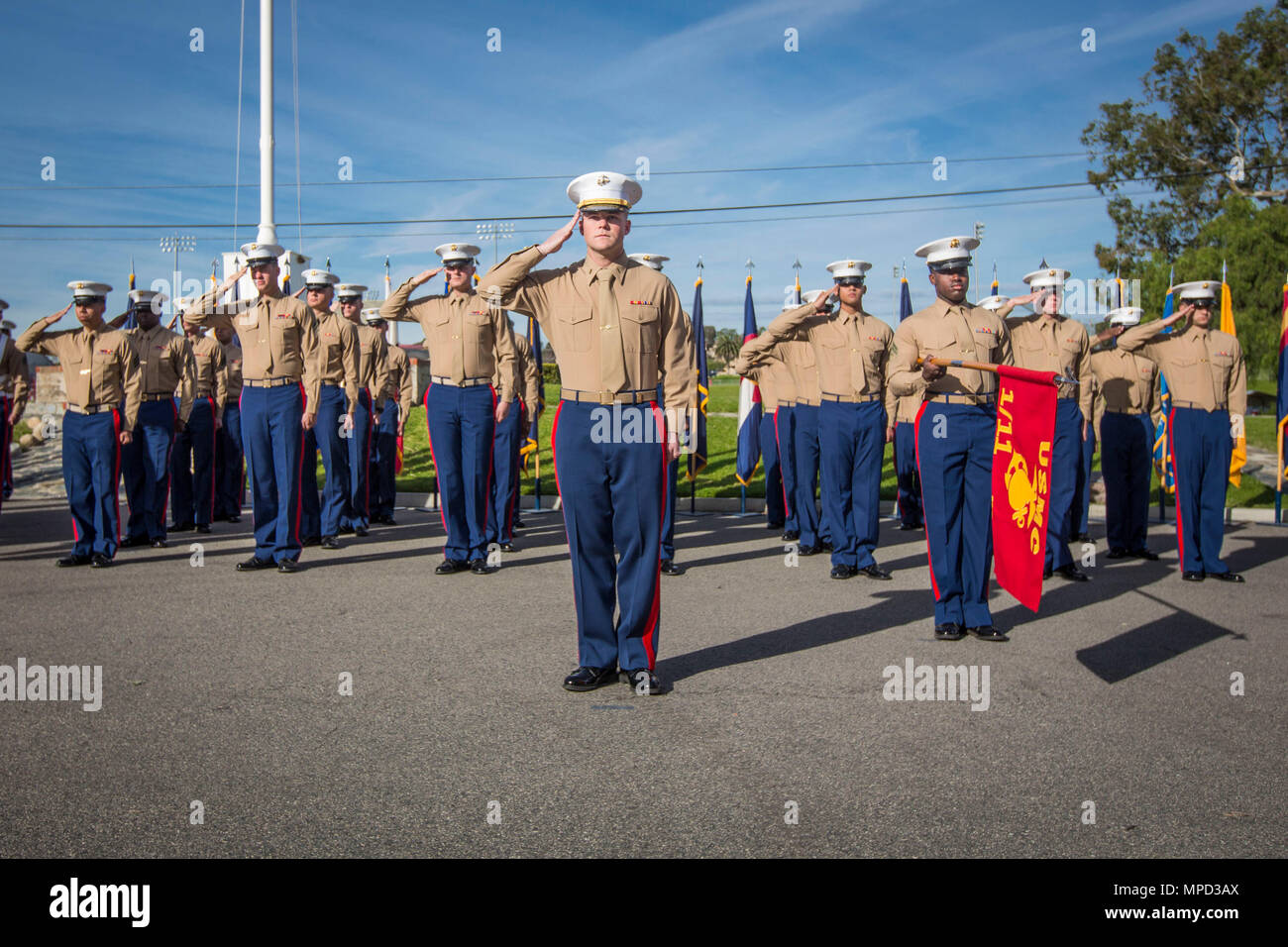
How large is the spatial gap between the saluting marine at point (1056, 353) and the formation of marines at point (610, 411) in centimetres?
2

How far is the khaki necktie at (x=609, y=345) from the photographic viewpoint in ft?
17.6

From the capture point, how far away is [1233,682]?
5.48m

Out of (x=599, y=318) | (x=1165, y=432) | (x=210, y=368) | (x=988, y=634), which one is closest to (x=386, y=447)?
(x=210, y=368)

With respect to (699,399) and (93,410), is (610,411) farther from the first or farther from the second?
(699,399)

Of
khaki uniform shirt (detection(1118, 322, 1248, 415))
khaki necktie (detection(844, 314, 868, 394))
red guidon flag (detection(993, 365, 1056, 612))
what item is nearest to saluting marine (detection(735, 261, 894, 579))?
khaki necktie (detection(844, 314, 868, 394))

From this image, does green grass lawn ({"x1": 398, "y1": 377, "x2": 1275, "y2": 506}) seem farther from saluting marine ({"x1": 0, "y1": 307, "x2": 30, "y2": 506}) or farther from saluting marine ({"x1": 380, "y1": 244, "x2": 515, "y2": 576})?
saluting marine ({"x1": 0, "y1": 307, "x2": 30, "y2": 506})

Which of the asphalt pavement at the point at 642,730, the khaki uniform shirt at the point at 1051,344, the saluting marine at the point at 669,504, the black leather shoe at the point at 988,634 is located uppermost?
the khaki uniform shirt at the point at 1051,344

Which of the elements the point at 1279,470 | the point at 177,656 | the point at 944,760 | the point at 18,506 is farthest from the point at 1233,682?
the point at 18,506

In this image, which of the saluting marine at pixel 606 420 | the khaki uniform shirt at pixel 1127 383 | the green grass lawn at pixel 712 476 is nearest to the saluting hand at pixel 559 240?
the saluting marine at pixel 606 420

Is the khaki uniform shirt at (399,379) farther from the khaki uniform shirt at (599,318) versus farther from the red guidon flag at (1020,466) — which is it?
the red guidon flag at (1020,466)

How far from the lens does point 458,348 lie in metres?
9.34

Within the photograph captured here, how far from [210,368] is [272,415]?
4.41m

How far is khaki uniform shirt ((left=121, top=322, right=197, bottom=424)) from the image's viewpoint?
10.7m

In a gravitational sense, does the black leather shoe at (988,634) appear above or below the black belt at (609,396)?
below
